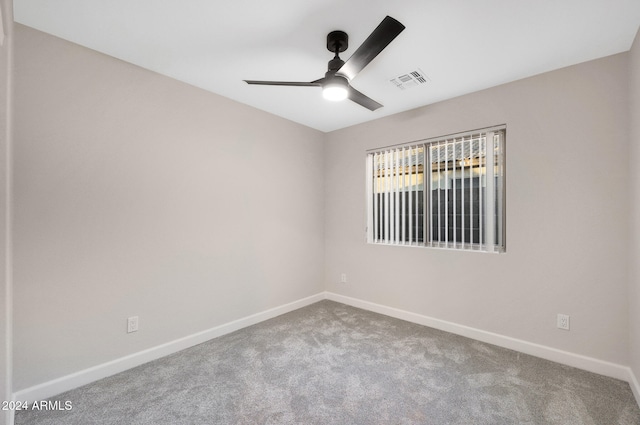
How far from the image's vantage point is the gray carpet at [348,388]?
5.77 feet

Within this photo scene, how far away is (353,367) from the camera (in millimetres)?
2326

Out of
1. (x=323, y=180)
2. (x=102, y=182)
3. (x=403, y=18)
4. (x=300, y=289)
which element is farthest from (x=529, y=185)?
(x=102, y=182)

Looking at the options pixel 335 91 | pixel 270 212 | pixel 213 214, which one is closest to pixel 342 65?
pixel 335 91

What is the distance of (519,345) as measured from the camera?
2.58m

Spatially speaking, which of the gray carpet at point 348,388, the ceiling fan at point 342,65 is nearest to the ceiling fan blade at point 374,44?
the ceiling fan at point 342,65

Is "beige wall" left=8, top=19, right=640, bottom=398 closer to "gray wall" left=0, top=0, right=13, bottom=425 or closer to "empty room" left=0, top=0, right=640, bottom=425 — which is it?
"empty room" left=0, top=0, right=640, bottom=425

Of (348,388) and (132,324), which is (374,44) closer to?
(348,388)

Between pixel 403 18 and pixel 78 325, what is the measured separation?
3.15 m

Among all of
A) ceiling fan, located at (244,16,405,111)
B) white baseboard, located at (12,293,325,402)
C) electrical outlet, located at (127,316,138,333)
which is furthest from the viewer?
electrical outlet, located at (127,316,138,333)

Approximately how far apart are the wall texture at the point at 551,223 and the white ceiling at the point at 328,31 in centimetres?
25

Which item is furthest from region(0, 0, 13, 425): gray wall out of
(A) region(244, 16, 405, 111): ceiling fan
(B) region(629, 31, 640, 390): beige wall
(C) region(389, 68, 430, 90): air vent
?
(B) region(629, 31, 640, 390): beige wall

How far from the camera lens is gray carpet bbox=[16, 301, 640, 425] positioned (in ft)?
5.77

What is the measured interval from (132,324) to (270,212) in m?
1.76

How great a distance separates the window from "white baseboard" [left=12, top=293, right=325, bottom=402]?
193cm
